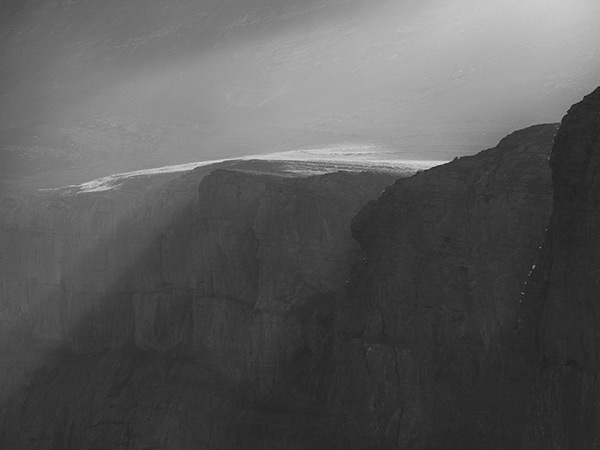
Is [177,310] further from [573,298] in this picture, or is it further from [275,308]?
[573,298]

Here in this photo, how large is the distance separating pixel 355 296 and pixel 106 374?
40.1 feet

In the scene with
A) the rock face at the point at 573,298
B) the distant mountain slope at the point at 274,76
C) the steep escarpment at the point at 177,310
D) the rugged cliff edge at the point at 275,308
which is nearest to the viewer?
the rock face at the point at 573,298

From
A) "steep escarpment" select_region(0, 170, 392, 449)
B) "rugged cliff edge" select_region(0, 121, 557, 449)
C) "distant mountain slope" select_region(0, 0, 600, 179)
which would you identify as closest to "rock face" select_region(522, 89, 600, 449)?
"rugged cliff edge" select_region(0, 121, 557, 449)

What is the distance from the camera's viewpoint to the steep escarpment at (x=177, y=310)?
37281 mm

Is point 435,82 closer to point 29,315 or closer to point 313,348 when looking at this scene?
point 29,315

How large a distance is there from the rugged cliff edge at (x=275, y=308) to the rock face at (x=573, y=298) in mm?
5385

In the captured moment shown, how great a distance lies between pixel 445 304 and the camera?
3180 cm

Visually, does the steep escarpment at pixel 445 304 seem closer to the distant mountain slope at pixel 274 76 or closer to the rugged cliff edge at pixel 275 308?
the rugged cliff edge at pixel 275 308

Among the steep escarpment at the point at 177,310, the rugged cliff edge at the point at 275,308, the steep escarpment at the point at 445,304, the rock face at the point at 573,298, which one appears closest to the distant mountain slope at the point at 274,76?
the steep escarpment at the point at 177,310

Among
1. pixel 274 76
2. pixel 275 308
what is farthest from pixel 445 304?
pixel 274 76

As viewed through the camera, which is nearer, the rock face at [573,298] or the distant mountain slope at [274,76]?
the rock face at [573,298]

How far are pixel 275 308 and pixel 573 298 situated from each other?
1712 centimetres

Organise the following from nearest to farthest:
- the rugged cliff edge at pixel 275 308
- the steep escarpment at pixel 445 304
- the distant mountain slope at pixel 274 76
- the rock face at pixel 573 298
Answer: the rock face at pixel 573 298, the steep escarpment at pixel 445 304, the rugged cliff edge at pixel 275 308, the distant mountain slope at pixel 274 76

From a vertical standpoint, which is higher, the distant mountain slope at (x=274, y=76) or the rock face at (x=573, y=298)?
the distant mountain slope at (x=274, y=76)
